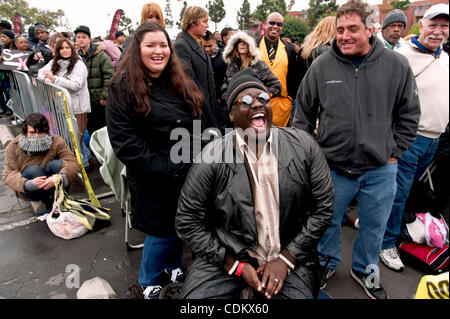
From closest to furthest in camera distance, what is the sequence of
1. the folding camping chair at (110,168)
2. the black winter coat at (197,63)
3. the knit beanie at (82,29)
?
the folding camping chair at (110,168)
the black winter coat at (197,63)
the knit beanie at (82,29)

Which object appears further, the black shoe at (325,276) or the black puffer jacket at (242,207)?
the black shoe at (325,276)

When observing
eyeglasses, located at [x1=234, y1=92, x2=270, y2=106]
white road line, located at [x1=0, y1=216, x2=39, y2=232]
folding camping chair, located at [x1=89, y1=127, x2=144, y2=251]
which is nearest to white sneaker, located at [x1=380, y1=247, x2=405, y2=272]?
eyeglasses, located at [x1=234, y1=92, x2=270, y2=106]

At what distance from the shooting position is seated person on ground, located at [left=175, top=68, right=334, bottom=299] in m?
1.82

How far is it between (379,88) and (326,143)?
20.8 inches

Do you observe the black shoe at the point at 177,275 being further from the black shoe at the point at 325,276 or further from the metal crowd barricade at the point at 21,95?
the metal crowd barricade at the point at 21,95

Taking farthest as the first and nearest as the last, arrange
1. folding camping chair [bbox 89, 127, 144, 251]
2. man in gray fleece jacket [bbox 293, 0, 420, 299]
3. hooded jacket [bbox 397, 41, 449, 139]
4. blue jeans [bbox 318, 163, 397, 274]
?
folding camping chair [bbox 89, 127, 144, 251] < hooded jacket [bbox 397, 41, 449, 139] < blue jeans [bbox 318, 163, 397, 274] < man in gray fleece jacket [bbox 293, 0, 420, 299]

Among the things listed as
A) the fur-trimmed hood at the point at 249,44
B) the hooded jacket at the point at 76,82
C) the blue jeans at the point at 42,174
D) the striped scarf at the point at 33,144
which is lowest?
the blue jeans at the point at 42,174

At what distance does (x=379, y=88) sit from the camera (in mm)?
2127

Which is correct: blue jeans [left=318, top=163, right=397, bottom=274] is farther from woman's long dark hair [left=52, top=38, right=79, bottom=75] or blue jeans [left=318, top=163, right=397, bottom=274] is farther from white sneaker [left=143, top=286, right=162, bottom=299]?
woman's long dark hair [left=52, top=38, right=79, bottom=75]

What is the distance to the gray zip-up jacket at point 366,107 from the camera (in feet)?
7.03

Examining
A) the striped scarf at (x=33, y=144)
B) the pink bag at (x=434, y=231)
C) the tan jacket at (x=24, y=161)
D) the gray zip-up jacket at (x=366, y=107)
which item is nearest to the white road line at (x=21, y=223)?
the tan jacket at (x=24, y=161)

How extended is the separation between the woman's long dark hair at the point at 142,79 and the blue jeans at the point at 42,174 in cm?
210

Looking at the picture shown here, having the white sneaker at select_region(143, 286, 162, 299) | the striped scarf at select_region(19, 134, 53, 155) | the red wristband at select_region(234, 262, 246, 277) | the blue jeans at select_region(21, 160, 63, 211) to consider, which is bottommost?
the white sneaker at select_region(143, 286, 162, 299)

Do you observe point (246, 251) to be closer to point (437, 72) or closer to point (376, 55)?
point (376, 55)
